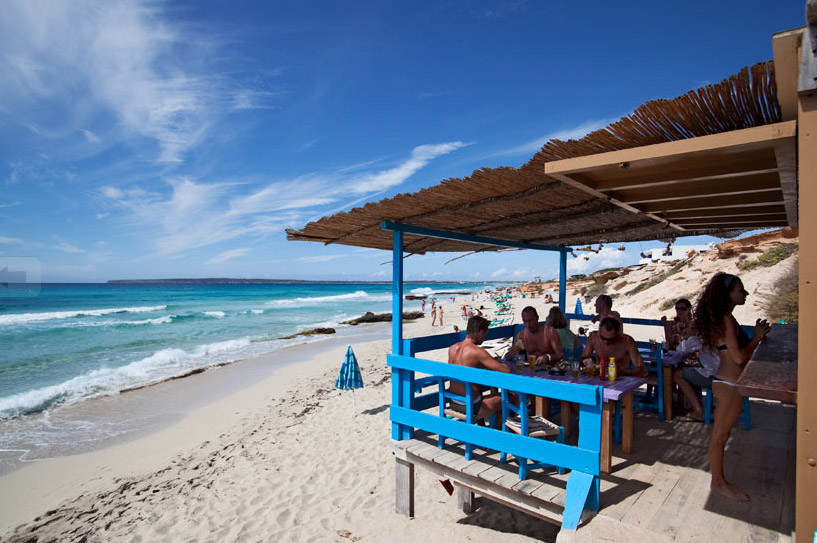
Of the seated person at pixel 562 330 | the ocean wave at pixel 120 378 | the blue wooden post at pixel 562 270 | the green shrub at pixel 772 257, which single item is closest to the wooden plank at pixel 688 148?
the seated person at pixel 562 330

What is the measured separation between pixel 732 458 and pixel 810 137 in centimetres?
276

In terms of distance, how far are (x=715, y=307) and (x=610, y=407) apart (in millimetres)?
1064

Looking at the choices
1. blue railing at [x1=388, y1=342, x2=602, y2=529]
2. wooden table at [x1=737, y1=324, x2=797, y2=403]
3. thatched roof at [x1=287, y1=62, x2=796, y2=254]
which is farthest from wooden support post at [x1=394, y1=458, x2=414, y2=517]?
wooden table at [x1=737, y1=324, x2=797, y2=403]

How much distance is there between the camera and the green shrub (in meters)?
15.6

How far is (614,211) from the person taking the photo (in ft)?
14.9

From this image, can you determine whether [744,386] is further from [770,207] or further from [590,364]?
[770,207]

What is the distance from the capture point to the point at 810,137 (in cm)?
172

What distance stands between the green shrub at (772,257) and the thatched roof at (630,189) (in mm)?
12712

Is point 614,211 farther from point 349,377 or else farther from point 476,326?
point 349,377

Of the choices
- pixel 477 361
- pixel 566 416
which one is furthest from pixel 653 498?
pixel 477 361

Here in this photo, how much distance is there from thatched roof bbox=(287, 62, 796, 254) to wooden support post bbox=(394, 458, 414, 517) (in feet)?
8.25

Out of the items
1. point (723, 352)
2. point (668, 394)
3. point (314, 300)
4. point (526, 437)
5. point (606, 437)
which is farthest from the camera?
point (314, 300)

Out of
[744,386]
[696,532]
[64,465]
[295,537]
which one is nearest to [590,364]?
[696,532]

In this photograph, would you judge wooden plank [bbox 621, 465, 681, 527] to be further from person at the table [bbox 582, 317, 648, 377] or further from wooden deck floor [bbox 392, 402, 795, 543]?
person at the table [bbox 582, 317, 648, 377]
